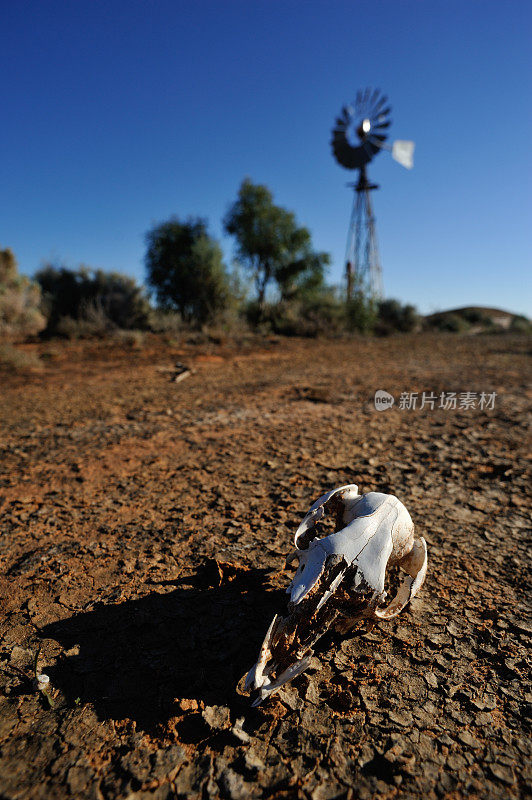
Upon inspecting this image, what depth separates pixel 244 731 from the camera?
1564 millimetres

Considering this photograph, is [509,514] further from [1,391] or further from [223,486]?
[1,391]

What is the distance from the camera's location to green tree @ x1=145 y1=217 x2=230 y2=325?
1509 cm

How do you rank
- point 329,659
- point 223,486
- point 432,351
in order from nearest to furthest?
point 329,659
point 223,486
point 432,351

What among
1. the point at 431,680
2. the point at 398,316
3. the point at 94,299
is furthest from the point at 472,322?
the point at 431,680

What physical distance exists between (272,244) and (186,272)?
5866 mm

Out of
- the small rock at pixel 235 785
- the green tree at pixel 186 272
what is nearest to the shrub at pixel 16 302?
the green tree at pixel 186 272

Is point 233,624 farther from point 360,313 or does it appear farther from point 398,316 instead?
point 398,316

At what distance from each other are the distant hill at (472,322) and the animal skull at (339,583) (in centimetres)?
2490

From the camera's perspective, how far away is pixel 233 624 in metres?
2.05

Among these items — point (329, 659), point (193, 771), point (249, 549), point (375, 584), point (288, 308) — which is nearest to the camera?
point (193, 771)

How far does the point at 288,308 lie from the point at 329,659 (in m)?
17.8

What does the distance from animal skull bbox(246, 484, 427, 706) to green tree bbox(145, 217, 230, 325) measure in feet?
45.5

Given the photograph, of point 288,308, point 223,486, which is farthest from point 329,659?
point 288,308

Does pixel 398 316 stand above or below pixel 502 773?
above
